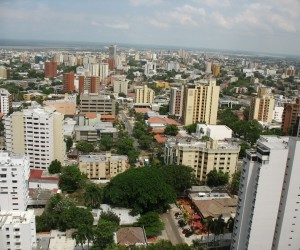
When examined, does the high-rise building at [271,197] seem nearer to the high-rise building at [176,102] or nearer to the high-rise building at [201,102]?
the high-rise building at [201,102]

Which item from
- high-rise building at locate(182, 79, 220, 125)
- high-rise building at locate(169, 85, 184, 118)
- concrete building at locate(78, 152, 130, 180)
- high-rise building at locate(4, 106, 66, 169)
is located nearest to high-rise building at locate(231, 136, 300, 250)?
concrete building at locate(78, 152, 130, 180)

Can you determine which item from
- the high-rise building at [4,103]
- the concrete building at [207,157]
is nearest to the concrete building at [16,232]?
the concrete building at [207,157]

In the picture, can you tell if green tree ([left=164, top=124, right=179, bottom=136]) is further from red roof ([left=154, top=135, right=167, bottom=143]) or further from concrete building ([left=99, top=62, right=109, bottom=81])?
concrete building ([left=99, top=62, right=109, bottom=81])

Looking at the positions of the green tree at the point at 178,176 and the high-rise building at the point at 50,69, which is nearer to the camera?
the green tree at the point at 178,176

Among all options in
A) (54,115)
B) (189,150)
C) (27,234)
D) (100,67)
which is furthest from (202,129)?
(100,67)

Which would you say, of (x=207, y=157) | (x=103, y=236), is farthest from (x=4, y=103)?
(x=103, y=236)
